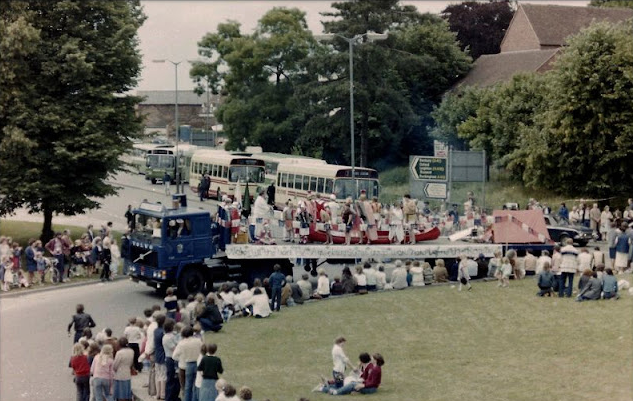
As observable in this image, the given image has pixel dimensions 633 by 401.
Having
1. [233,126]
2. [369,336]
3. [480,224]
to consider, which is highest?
[233,126]

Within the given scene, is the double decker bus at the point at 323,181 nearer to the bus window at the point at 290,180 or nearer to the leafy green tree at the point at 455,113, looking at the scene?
the bus window at the point at 290,180

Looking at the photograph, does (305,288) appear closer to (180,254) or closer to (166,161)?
(180,254)

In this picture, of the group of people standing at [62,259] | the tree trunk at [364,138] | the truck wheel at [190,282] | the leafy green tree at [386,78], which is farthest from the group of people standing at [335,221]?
the tree trunk at [364,138]

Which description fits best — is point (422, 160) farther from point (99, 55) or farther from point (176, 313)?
point (176, 313)

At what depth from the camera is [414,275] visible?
107 ft

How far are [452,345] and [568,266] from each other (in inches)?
237

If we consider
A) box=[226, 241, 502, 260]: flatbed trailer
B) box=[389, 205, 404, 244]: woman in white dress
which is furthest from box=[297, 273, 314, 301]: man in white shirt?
box=[389, 205, 404, 244]: woman in white dress

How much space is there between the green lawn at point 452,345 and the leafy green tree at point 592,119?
19.1 metres

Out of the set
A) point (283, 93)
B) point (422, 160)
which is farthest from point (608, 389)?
point (283, 93)

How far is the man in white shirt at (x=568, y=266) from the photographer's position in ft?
94.9

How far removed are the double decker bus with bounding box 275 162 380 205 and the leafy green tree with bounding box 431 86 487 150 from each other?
15.2 m

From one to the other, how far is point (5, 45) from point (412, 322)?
21.4 metres

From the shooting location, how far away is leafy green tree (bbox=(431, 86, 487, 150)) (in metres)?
64.6

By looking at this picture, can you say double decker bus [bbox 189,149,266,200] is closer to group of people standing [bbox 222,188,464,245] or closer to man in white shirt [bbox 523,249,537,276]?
group of people standing [bbox 222,188,464,245]
